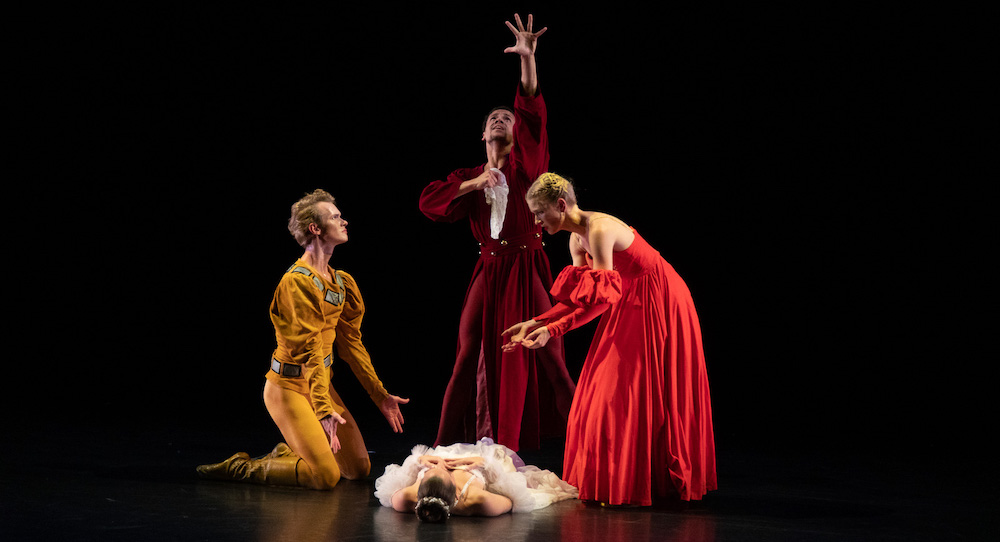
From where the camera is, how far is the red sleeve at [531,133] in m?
3.85

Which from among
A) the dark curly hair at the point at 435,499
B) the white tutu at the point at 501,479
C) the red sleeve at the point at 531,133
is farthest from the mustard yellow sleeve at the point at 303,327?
the red sleeve at the point at 531,133

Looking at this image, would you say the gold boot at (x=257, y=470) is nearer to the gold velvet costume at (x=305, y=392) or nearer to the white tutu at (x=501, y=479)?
the gold velvet costume at (x=305, y=392)

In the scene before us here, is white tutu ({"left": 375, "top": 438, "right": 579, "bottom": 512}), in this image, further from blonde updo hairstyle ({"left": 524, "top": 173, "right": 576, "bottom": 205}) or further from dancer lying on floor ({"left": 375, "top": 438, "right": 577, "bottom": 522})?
blonde updo hairstyle ({"left": 524, "top": 173, "right": 576, "bottom": 205})

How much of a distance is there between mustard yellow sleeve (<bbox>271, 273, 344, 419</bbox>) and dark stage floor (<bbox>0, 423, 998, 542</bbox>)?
1.39 feet

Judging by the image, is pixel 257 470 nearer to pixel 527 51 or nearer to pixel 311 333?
pixel 311 333

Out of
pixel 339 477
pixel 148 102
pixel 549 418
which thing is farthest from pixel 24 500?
pixel 148 102

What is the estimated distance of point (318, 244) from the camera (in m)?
3.71

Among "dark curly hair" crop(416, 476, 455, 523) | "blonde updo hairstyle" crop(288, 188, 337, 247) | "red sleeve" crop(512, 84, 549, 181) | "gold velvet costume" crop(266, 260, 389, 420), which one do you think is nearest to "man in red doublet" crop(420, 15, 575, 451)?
"red sleeve" crop(512, 84, 549, 181)

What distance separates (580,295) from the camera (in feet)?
10.3

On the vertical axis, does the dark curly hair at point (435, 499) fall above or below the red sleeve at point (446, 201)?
below

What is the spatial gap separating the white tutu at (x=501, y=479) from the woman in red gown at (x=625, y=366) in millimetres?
92

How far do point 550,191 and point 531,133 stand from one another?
77cm

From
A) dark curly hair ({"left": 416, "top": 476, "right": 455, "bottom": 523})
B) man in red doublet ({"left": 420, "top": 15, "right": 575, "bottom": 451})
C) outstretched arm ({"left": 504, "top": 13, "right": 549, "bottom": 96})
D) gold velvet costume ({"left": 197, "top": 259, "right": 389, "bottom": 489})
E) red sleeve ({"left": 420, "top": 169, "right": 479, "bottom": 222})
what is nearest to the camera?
dark curly hair ({"left": 416, "top": 476, "right": 455, "bottom": 523})

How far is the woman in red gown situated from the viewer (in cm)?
320
